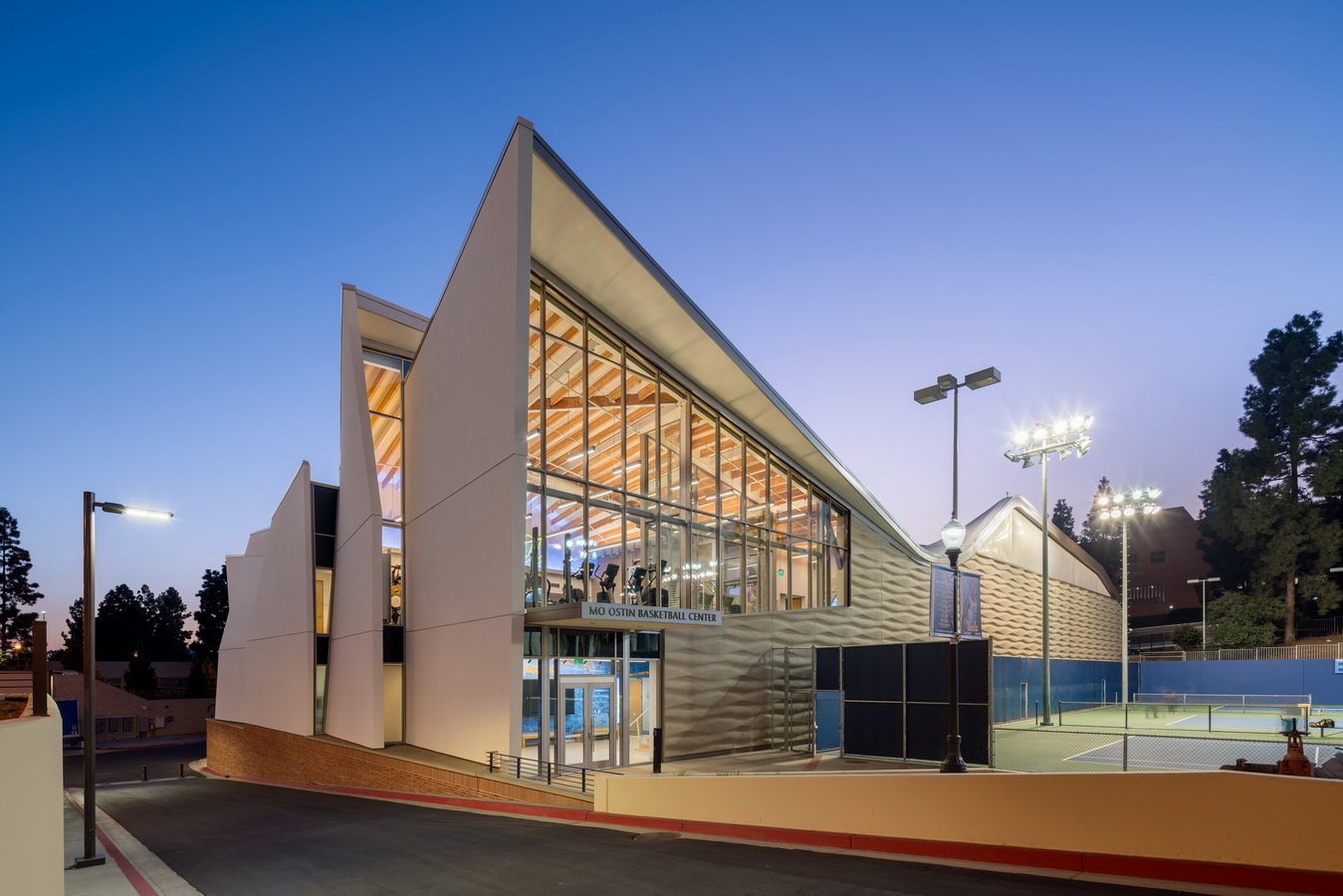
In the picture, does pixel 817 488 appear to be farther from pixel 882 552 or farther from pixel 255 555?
pixel 255 555

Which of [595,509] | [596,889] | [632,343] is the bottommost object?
[596,889]

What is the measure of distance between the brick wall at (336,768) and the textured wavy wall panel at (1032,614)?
88.0 feet

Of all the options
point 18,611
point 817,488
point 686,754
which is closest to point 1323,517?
point 817,488

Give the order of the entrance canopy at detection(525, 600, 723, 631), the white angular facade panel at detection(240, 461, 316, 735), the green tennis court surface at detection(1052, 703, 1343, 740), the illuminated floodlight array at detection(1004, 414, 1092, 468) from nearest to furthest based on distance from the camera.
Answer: the entrance canopy at detection(525, 600, 723, 631) → the green tennis court surface at detection(1052, 703, 1343, 740) → the white angular facade panel at detection(240, 461, 316, 735) → the illuminated floodlight array at detection(1004, 414, 1092, 468)

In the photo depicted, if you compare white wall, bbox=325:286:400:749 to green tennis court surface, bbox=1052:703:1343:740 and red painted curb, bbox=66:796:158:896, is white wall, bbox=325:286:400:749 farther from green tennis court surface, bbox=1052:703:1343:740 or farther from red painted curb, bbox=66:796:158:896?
green tennis court surface, bbox=1052:703:1343:740

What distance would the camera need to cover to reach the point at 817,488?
99.5ft

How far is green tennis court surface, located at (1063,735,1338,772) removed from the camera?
56.4ft

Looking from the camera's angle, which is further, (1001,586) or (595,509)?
(1001,586)

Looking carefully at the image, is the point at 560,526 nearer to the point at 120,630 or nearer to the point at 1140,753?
the point at 1140,753

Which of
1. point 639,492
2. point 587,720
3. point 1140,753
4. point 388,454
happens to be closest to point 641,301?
point 639,492

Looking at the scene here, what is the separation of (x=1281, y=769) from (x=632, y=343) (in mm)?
17714

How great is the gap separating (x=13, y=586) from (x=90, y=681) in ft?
286

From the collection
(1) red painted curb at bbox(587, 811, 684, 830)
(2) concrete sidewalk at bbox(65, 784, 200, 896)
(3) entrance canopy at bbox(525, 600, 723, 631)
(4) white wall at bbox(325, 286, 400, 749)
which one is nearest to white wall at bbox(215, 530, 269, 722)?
(4) white wall at bbox(325, 286, 400, 749)

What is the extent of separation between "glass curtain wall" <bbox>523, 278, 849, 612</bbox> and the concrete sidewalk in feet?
27.3
